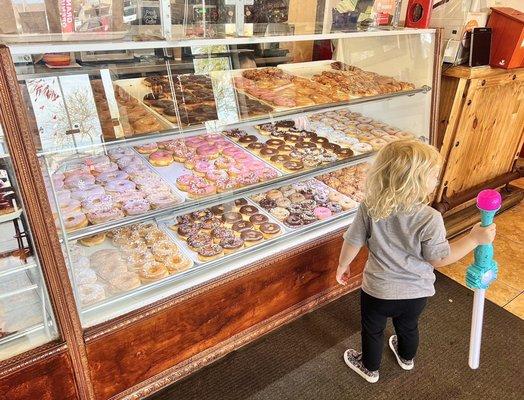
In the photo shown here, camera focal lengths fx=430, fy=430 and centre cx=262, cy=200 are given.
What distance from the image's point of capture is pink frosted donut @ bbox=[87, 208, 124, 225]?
195 centimetres

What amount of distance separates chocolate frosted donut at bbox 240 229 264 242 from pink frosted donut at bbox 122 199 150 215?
546 mm

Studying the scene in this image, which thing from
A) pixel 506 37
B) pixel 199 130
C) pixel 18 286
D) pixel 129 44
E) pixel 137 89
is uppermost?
A: pixel 129 44

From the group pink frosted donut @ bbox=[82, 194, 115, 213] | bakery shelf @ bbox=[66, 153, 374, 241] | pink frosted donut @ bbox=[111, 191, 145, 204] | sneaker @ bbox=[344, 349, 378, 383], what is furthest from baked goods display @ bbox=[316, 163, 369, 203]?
pink frosted donut @ bbox=[82, 194, 115, 213]

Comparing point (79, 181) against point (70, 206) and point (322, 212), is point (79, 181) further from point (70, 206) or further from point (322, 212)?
point (322, 212)

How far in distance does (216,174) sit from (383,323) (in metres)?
1.19

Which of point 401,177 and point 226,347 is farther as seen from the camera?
point 226,347

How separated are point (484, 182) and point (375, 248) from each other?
2569 millimetres

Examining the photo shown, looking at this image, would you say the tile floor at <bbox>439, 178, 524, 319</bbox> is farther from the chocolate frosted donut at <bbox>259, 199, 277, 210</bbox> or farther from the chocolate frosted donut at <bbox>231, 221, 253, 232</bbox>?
the chocolate frosted donut at <bbox>231, 221, 253, 232</bbox>

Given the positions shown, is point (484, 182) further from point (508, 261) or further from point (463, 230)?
point (508, 261)


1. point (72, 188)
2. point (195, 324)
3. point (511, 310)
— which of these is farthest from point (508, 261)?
point (72, 188)

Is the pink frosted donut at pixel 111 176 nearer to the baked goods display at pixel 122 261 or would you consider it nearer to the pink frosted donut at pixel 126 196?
the pink frosted donut at pixel 126 196

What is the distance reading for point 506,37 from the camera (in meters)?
3.14

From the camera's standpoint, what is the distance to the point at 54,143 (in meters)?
1.70

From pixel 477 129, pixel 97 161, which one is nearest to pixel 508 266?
pixel 477 129
